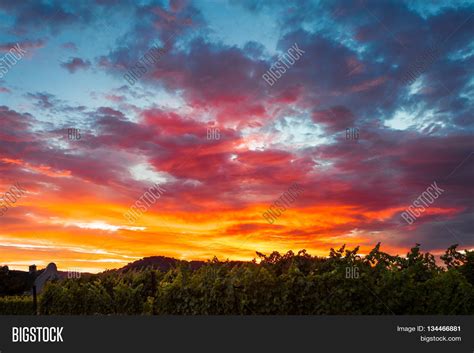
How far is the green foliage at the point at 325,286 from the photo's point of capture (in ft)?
33.5

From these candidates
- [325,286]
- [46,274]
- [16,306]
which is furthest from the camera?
[46,274]

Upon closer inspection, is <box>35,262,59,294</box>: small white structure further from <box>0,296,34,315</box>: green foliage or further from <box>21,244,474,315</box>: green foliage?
<box>21,244,474,315</box>: green foliage

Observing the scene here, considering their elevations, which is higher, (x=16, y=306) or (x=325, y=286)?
(x=325, y=286)

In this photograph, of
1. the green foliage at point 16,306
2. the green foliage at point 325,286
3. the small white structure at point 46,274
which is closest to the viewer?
the green foliage at point 325,286

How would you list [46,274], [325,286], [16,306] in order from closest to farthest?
1. [325,286]
2. [16,306]
3. [46,274]

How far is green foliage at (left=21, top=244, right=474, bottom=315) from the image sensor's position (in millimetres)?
10203

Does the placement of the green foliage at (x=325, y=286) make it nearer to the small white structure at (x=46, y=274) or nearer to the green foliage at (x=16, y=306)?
the green foliage at (x=16, y=306)

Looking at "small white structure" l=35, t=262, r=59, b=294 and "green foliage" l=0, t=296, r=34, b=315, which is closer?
"green foliage" l=0, t=296, r=34, b=315

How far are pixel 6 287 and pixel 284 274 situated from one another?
119 ft

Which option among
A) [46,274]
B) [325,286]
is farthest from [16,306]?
[325,286]

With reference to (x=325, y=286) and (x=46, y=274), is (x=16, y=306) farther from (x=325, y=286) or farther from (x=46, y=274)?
(x=325, y=286)

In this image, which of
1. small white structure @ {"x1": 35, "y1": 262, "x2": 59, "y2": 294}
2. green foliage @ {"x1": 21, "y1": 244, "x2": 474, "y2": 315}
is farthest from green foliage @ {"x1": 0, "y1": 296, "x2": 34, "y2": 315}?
small white structure @ {"x1": 35, "y1": 262, "x2": 59, "y2": 294}

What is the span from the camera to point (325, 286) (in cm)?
1062

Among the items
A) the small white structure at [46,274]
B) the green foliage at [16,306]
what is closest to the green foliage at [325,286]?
the green foliage at [16,306]
